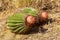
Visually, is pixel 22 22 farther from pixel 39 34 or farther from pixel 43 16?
pixel 43 16

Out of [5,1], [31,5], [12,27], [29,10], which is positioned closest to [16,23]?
[12,27]

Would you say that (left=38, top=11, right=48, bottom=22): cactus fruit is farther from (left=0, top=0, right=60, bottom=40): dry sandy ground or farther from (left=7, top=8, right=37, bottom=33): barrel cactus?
(left=7, top=8, right=37, bottom=33): barrel cactus

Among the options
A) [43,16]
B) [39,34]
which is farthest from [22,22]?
[43,16]

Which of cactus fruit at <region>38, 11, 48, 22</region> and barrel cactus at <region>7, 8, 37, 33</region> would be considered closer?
barrel cactus at <region>7, 8, 37, 33</region>

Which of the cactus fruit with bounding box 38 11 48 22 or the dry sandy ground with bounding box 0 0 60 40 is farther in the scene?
the cactus fruit with bounding box 38 11 48 22

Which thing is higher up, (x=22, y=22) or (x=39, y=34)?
(x=22, y=22)

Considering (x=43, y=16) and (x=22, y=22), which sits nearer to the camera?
(x=22, y=22)

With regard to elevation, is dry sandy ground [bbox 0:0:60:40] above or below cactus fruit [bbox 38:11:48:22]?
below

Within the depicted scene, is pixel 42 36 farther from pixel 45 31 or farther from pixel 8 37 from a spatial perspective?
pixel 8 37

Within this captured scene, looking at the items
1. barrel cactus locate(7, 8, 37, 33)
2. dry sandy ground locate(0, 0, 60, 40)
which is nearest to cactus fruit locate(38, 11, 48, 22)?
dry sandy ground locate(0, 0, 60, 40)

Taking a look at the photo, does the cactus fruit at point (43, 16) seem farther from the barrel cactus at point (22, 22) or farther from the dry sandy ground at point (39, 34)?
the barrel cactus at point (22, 22)

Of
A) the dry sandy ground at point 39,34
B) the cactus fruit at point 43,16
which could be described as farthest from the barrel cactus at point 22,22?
the cactus fruit at point 43,16
